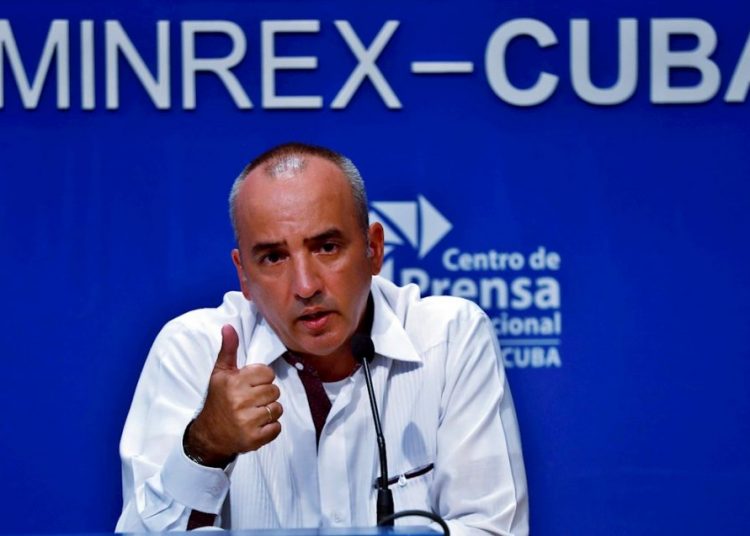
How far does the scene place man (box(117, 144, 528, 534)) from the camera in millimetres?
2148

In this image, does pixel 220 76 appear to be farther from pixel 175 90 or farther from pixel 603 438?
pixel 603 438

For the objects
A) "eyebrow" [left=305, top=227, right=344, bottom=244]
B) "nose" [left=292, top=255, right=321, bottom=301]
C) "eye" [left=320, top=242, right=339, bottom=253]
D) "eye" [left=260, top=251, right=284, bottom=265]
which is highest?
"eyebrow" [left=305, top=227, right=344, bottom=244]

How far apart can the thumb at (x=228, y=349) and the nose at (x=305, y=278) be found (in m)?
0.18

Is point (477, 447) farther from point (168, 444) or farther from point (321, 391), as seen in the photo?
point (168, 444)

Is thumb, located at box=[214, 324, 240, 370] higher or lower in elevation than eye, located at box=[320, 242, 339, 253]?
lower

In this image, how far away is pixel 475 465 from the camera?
2182mm

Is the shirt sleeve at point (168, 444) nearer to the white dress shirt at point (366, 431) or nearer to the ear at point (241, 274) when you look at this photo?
the white dress shirt at point (366, 431)

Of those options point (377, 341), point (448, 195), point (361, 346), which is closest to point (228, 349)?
point (361, 346)

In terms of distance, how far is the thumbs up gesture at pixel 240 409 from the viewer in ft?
6.27

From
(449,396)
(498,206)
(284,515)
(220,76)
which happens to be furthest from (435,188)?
(284,515)

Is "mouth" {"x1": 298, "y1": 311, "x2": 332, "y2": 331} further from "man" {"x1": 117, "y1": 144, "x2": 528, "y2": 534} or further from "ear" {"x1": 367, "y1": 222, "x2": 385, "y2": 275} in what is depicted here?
"ear" {"x1": 367, "y1": 222, "x2": 385, "y2": 275}

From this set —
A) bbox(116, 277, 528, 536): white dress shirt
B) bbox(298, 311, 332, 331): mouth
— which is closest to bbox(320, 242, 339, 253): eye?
bbox(298, 311, 332, 331): mouth

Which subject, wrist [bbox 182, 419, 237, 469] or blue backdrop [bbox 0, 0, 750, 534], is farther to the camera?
blue backdrop [bbox 0, 0, 750, 534]

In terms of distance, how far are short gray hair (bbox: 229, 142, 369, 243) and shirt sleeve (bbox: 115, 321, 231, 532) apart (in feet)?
0.84
